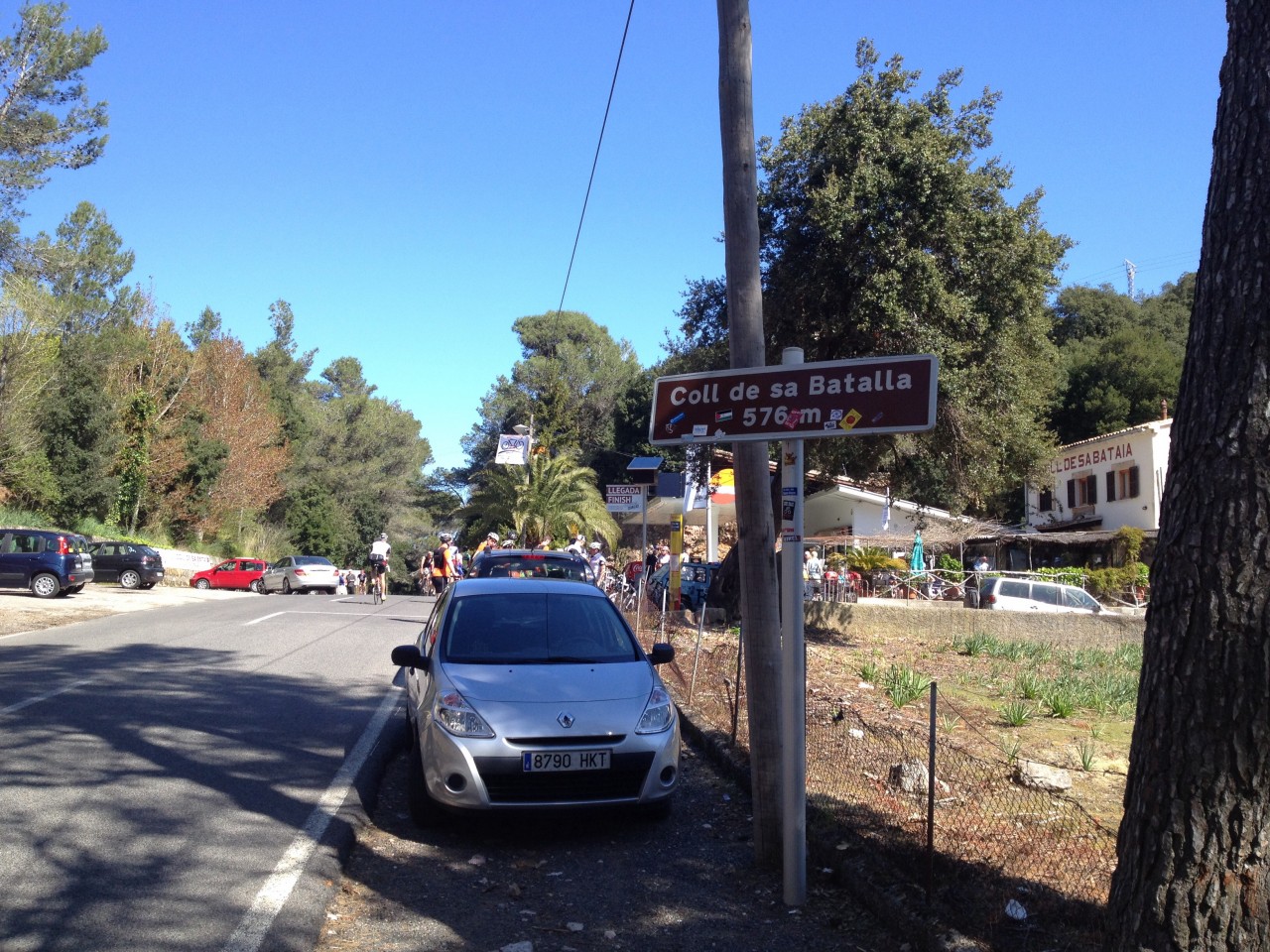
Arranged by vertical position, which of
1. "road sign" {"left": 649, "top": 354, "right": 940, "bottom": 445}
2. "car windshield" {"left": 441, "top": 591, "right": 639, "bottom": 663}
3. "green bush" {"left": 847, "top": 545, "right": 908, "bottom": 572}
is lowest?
"car windshield" {"left": 441, "top": 591, "right": 639, "bottom": 663}

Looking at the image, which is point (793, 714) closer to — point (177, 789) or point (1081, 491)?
point (177, 789)

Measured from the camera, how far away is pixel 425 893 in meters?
5.62

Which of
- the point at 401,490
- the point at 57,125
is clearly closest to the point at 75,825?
the point at 57,125

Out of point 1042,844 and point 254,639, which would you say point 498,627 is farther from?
point 254,639

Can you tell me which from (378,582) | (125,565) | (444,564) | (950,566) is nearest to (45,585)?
(378,582)

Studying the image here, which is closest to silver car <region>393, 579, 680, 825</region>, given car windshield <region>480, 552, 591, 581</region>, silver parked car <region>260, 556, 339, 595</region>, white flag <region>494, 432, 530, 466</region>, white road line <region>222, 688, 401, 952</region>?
white road line <region>222, 688, 401, 952</region>

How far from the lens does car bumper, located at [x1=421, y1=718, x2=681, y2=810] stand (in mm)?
6227

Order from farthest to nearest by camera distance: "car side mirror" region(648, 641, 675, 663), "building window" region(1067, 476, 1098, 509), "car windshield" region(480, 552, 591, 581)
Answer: "building window" region(1067, 476, 1098, 509) → "car windshield" region(480, 552, 591, 581) → "car side mirror" region(648, 641, 675, 663)

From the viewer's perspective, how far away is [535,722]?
6367mm

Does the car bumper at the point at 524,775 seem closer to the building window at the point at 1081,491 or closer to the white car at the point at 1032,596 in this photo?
the white car at the point at 1032,596

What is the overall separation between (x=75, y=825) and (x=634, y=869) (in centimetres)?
317

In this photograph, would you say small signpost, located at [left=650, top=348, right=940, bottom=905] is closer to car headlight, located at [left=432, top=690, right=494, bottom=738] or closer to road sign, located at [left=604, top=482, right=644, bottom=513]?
car headlight, located at [left=432, top=690, right=494, bottom=738]

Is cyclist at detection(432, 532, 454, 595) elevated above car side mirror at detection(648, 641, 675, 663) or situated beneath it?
elevated above

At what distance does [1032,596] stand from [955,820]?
2047cm
